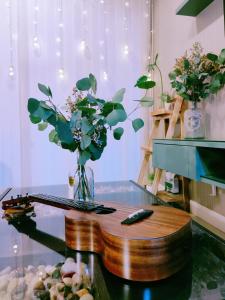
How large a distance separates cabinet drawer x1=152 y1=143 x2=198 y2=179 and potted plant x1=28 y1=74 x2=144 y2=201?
81 centimetres

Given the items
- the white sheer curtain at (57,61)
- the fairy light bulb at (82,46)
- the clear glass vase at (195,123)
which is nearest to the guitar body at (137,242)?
the clear glass vase at (195,123)

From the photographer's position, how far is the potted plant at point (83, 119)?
93cm

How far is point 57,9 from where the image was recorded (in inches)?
123

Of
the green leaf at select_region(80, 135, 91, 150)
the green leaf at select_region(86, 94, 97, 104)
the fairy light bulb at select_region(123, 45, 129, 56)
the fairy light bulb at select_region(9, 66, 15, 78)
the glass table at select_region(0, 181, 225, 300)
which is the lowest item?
the glass table at select_region(0, 181, 225, 300)

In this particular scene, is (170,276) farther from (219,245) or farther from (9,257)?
(9,257)

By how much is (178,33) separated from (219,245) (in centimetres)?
252

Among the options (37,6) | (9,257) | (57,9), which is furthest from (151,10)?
(9,257)

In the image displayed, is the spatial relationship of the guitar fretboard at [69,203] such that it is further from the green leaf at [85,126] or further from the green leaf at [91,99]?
the green leaf at [91,99]

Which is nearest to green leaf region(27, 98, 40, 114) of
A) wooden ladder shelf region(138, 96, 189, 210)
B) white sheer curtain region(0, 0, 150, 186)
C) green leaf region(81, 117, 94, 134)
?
green leaf region(81, 117, 94, 134)

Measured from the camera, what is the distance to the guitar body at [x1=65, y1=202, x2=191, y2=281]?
655 mm


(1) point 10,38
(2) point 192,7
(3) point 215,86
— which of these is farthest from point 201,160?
(1) point 10,38

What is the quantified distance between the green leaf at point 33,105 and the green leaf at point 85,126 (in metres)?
0.17

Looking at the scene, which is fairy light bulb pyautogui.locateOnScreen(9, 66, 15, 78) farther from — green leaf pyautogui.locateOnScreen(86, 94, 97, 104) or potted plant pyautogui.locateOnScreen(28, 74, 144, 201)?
green leaf pyautogui.locateOnScreen(86, 94, 97, 104)

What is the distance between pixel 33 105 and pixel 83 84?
0.24m
